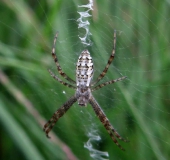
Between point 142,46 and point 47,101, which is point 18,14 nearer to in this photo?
point 47,101

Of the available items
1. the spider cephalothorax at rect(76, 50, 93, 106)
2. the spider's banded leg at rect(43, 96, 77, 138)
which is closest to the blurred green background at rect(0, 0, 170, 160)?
the spider's banded leg at rect(43, 96, 77, 138)

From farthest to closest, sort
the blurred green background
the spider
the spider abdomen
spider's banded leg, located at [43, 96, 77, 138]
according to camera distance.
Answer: spider's banded leg, located at [43, 96, 77, 138]
the blurred green background
the spider
the spider abdomen

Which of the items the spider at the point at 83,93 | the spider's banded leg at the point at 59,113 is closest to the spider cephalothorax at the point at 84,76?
the spider at the point at 83,93

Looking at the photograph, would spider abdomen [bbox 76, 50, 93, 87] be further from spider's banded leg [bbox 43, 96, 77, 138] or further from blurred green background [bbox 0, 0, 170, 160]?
spider's banded leg [bbox 43, 96, 77, 138]

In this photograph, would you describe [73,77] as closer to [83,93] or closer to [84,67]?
[83,93]

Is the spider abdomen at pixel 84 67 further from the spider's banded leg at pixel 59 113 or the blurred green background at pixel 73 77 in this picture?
the spider's banded leg at pixel 59 113

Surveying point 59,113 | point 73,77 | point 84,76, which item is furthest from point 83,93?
point 84,76

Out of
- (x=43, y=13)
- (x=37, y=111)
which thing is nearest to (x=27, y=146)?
(x=37, y=111)
